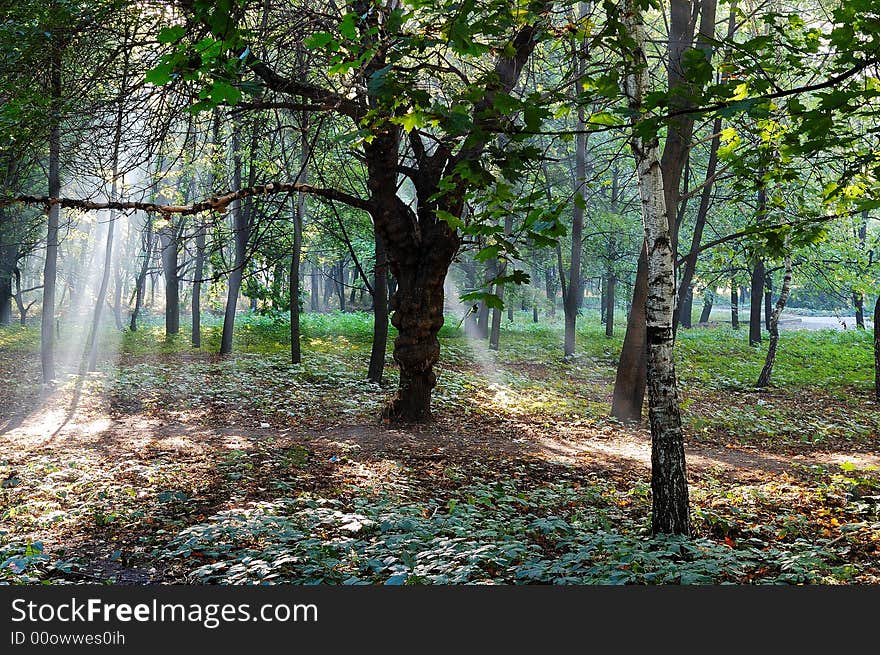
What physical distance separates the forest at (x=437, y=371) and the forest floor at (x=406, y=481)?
50 millimetres

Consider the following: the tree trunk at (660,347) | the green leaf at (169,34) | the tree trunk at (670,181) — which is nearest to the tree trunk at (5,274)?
the tree trunk at (670,181)

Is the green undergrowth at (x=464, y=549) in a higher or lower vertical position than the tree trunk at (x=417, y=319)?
lower

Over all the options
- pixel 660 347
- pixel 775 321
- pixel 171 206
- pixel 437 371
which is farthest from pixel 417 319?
pixel 775 321

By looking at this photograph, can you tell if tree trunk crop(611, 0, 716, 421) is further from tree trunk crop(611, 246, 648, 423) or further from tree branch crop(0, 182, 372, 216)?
tree branch crop(0, 182, 372, 216)

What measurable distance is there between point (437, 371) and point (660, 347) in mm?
11970

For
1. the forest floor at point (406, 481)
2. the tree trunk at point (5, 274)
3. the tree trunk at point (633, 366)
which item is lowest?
the forest floor at point (406, 481)

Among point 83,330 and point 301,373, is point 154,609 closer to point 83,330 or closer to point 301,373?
point 301,373

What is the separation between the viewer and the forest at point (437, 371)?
14.4ft

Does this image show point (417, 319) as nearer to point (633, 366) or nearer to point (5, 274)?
point (633, 366)

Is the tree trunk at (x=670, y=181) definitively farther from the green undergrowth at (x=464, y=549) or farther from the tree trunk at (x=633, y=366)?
the green undergrowth at (x=464, y=549)

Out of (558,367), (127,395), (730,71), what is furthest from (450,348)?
(730,71)

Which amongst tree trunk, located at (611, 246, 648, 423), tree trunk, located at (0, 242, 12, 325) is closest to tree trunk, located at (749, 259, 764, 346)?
tree trunk, located at (611, 246, 648, 423)

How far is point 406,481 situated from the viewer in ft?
25.1

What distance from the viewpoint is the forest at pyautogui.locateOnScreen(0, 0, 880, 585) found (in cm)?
439
